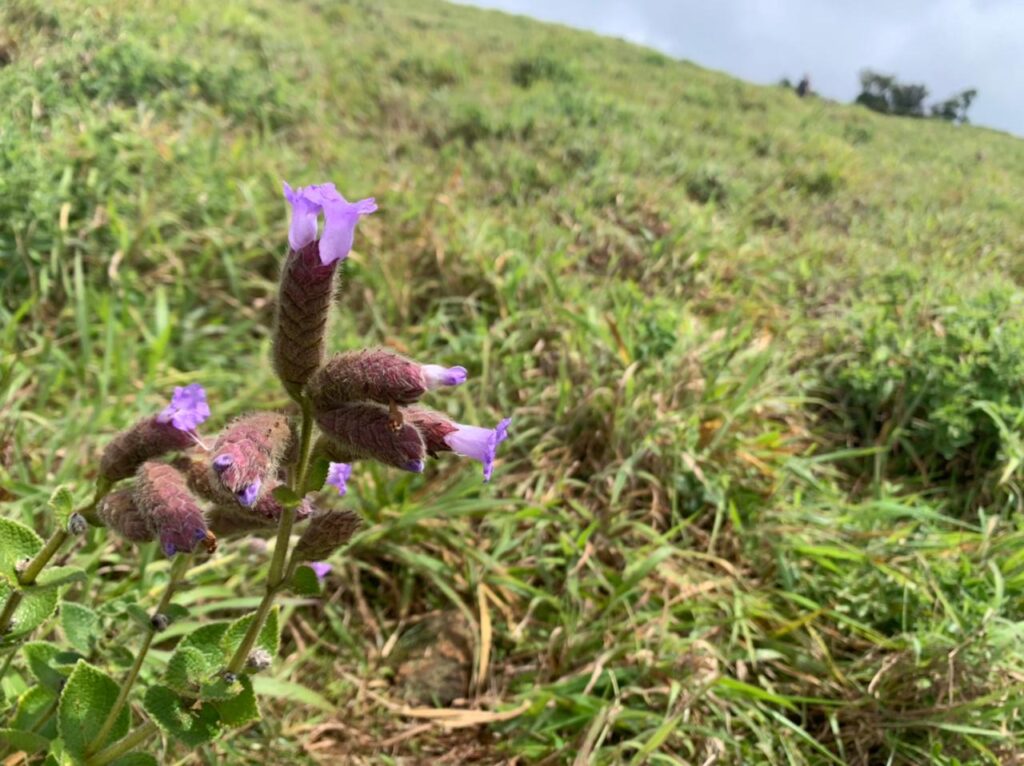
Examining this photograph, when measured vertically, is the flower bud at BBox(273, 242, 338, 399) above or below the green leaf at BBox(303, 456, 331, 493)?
above

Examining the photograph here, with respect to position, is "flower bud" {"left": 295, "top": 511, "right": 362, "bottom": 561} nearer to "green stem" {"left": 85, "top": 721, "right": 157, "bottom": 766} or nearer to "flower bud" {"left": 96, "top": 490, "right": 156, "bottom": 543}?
"flower bud" {"left": 96, "top": 490, "right": 156, "bottom": 543}

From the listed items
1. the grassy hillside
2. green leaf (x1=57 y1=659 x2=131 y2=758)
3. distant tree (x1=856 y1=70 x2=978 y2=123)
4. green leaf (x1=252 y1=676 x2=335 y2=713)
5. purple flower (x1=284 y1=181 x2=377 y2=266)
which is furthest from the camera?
distant tree (x1=856 y1=70 x2=978 y2=123)

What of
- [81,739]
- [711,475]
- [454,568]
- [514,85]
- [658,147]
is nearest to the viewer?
[81,739]

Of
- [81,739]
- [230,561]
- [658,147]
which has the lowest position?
[230,561]

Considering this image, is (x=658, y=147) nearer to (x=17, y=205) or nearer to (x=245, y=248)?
(x=245, y=248)

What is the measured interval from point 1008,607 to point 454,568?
1606 millimetres

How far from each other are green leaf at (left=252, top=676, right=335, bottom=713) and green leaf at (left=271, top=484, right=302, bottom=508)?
0.95 meters

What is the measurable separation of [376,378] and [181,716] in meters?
0.62

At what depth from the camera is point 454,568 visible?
229cm

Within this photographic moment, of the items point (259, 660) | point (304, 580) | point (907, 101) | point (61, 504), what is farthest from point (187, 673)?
point (907, 101)

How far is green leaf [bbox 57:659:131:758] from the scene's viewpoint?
120 cm

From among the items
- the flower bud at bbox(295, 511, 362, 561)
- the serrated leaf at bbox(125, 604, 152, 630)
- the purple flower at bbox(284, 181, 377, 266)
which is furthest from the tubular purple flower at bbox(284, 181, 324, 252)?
the serrated leaf at bbox(125, 604, 152, 630)

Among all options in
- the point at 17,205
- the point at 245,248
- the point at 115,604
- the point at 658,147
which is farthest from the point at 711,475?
the point at 658,147

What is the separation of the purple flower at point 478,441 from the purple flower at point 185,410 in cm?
44
